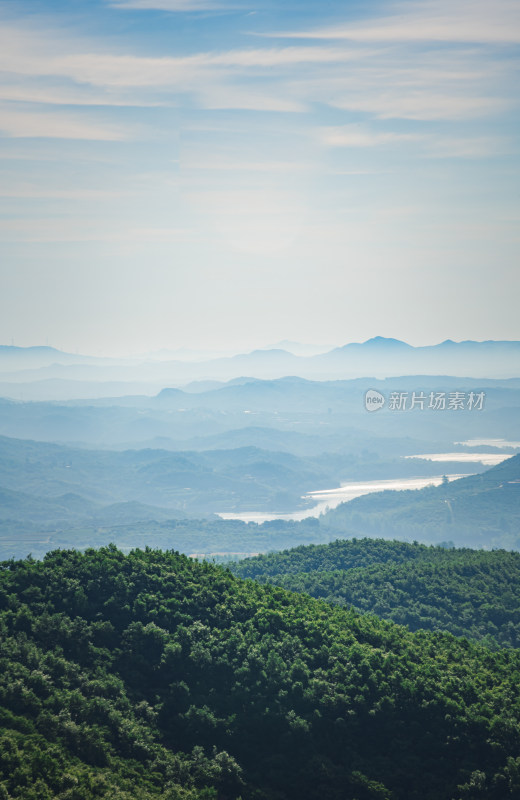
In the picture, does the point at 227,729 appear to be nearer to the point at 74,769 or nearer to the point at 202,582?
the point at 74,769

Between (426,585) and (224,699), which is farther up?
(224,699)

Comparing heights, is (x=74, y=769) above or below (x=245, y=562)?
above

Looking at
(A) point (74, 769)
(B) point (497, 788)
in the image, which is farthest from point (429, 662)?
(A) point (74, 769)

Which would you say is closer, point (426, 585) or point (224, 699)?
point (224, 699)

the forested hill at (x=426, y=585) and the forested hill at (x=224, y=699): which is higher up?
the forested hill at (x=224, y=699)

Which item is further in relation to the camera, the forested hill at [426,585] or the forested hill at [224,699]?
the forested hill at [426,585]
